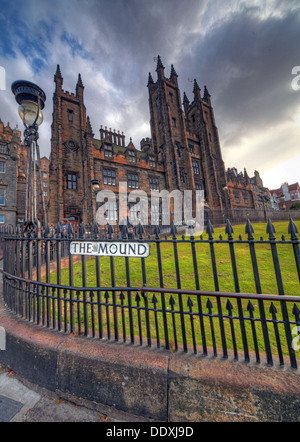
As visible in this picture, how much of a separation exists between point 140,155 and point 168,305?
89.8ft

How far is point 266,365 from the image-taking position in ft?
5.52

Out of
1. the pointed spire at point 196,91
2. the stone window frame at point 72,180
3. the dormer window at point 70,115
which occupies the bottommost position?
the stone window frame at point 72,180

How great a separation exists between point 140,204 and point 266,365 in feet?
71.8

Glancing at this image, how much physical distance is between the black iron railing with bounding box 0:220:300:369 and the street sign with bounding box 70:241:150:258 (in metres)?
0.07

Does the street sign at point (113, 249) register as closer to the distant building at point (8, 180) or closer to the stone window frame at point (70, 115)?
the stone window frame at point (70, 115)

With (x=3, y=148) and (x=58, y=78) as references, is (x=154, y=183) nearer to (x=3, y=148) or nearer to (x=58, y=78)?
(x=58, y=78)

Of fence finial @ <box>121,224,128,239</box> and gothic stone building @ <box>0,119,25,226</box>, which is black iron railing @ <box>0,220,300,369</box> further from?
gothic stone building @ <box>0,119,25,226</box>

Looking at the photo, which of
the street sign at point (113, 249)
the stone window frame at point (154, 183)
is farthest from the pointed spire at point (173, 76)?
the street sign at point (113, 249)

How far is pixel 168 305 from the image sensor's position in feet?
11.8

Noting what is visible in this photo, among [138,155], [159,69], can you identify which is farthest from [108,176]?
[159,69]

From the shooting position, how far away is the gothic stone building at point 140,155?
19719mm

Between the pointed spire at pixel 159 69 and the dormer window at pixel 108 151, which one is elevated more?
the pointed spire at pixel 159 69

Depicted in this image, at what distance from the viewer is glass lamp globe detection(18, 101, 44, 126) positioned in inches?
155

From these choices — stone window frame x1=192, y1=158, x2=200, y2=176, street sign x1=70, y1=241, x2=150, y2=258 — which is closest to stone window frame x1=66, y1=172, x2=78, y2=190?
stone window frame x1=192, y1=158, x2=200, y2=176
